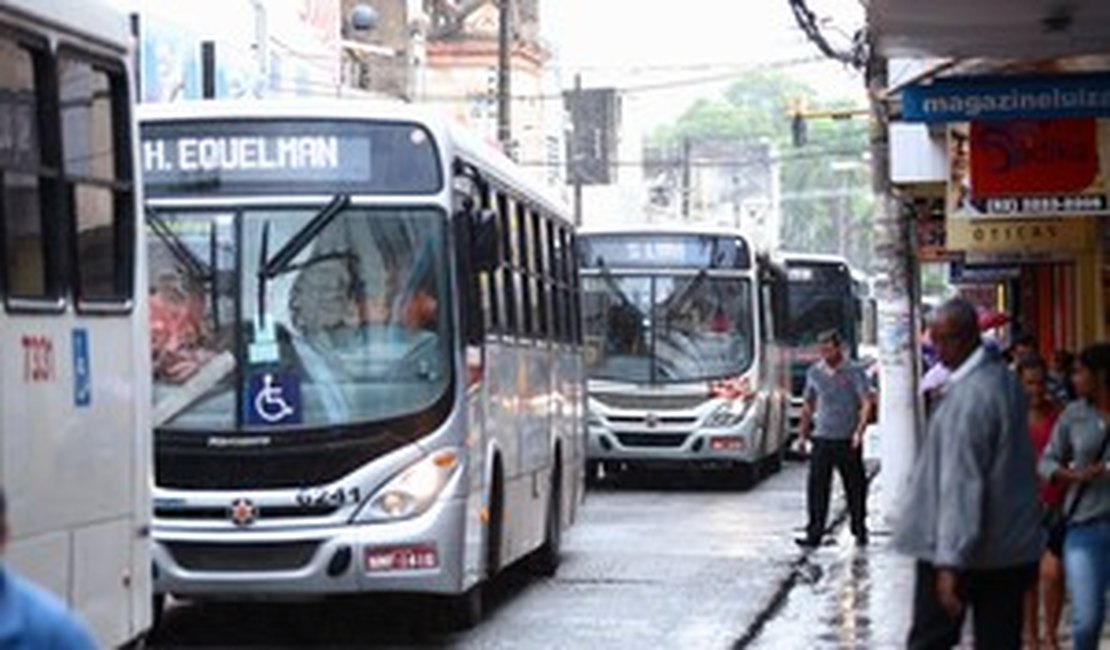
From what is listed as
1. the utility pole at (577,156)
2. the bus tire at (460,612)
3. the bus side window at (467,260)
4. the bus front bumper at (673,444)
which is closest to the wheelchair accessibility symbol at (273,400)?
the bus side window at (467,260)

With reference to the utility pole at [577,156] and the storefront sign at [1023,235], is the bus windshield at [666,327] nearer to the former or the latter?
the storefront sign at [1023,235]

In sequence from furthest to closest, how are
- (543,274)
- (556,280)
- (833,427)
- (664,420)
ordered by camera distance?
1. (664,420)
2. (833,427)
3. (556,280)
4. (543,274)

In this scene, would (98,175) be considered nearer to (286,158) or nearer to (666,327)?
(286,158)

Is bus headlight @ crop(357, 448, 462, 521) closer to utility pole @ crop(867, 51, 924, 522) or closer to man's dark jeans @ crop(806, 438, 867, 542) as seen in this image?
man's dark jeans @ crop(806, 438, 867, 542)

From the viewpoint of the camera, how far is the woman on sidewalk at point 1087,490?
10570 millimetres

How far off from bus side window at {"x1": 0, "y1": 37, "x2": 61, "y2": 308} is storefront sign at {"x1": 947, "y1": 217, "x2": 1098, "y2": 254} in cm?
1566

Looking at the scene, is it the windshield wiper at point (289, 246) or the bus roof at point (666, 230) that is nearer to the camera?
the windshield wiper at point (289, 246)

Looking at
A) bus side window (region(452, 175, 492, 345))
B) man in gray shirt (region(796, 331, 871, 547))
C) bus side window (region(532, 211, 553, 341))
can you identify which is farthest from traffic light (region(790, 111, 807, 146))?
bus side window (region(452, 175, 492, 345))

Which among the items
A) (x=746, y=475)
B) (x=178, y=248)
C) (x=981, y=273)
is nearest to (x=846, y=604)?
(x=178, y=248)

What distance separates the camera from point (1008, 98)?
15.4 metres

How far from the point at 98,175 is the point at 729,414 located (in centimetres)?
1827

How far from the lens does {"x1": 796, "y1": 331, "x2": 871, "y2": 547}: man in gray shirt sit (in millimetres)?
20016

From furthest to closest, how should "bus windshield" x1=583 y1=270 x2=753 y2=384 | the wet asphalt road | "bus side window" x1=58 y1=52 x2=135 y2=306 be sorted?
"bus windshield" x1=583 y1=270 x2=753 y2=384 < the wet asphalt road < "bus side window" x1=58 y1=52 x2=135 y2=306

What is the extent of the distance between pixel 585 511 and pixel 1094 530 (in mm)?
13981
